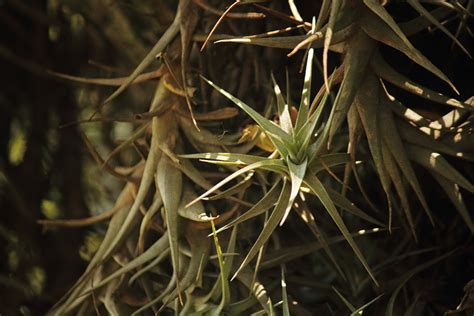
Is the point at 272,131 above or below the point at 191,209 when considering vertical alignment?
above

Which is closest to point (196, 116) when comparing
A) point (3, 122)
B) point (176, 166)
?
point (176, 166)

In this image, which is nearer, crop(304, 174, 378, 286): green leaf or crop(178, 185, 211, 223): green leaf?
crop(304, 174, 378, 286): green leaf

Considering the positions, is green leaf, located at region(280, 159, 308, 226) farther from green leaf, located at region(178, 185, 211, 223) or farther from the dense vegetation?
green leaf, located at region(178, 185, 211, 223)

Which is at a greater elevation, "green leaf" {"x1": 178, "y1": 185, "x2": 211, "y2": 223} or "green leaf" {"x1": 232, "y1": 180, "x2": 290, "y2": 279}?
"green leaf" {"x1": 232, "y1": 180, "x2": 290, "y2": 279}

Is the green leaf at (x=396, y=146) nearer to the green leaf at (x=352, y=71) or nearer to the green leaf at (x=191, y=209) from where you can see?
the green leaf at (x=352, y=71)

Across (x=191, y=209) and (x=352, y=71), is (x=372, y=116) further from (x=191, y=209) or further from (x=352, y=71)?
(x=191, y=209)

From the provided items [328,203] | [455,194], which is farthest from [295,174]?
[455,194]

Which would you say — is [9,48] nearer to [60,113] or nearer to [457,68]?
[60,113]

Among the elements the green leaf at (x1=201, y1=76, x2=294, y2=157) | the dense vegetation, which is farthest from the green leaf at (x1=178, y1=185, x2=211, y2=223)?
the green leaf at (x1=201, y1=76, x2=294, y2=157)

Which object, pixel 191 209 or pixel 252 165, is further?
pixel 191 209
